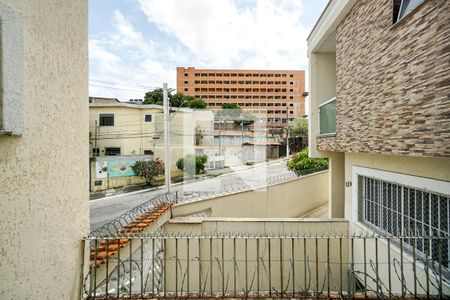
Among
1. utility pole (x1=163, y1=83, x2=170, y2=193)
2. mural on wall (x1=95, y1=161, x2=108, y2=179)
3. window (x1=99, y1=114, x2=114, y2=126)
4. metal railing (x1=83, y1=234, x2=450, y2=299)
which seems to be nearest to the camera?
metal railing (x1=83, y1=234, x2=450, y2=299)

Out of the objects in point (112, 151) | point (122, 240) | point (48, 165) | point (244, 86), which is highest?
point (244, 86)

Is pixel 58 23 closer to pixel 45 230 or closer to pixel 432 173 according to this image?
pixel 45 230

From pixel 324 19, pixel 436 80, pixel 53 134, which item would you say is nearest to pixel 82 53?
pixel 53 134

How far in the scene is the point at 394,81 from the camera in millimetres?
4207

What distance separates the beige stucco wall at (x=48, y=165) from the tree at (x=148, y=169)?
18.6m

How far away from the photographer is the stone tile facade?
3254 millimetres

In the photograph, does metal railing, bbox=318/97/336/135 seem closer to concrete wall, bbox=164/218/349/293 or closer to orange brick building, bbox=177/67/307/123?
concrete wall, bbox=164/218/349/293

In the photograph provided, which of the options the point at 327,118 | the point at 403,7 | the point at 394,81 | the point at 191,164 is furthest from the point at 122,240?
the point at 191,164

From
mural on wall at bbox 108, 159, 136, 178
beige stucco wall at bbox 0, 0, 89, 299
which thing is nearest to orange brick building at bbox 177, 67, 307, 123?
mural on wall at bbox 108, 159, 136, 178

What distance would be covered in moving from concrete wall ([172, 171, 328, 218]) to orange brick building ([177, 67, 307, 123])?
59925 millimetres

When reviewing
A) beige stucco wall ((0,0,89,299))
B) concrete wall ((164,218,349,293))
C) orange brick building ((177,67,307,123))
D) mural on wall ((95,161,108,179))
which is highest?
orange brick building ((177,67,307,123))

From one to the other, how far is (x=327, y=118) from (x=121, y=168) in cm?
1847

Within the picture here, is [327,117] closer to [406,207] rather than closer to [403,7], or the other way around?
[406,207]

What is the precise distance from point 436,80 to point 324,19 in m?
5.25
